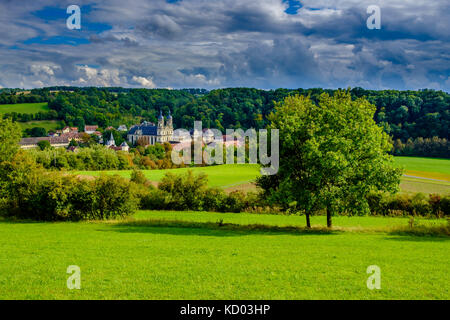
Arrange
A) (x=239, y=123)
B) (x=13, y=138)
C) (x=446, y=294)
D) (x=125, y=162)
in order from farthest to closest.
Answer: (x=239, y=123)
(x=125, y=162)
(x=13, y=138)
(x=446, y=294)

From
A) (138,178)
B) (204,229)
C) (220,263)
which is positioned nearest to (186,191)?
(138,178)

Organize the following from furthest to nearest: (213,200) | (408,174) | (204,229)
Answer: (408,174), (213,200), (204,229)

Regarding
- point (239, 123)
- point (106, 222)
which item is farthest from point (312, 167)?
point (239, 123)

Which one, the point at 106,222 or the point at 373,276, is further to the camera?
the point at 106,222

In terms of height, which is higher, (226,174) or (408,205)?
(226,174)

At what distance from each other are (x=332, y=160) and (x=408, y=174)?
53.8 m

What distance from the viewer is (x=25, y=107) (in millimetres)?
186500

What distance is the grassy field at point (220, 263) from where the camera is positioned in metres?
11.2

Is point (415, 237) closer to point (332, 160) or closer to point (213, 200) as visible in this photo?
point (332, 160)

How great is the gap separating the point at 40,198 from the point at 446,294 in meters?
28.5

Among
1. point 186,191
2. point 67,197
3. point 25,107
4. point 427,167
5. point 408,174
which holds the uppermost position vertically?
point 25,107

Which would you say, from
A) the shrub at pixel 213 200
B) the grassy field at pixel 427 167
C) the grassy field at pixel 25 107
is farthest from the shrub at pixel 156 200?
the grassy field at pixel 25 107

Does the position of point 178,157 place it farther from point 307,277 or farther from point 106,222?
point 307,277

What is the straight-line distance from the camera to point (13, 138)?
51.7 meters
